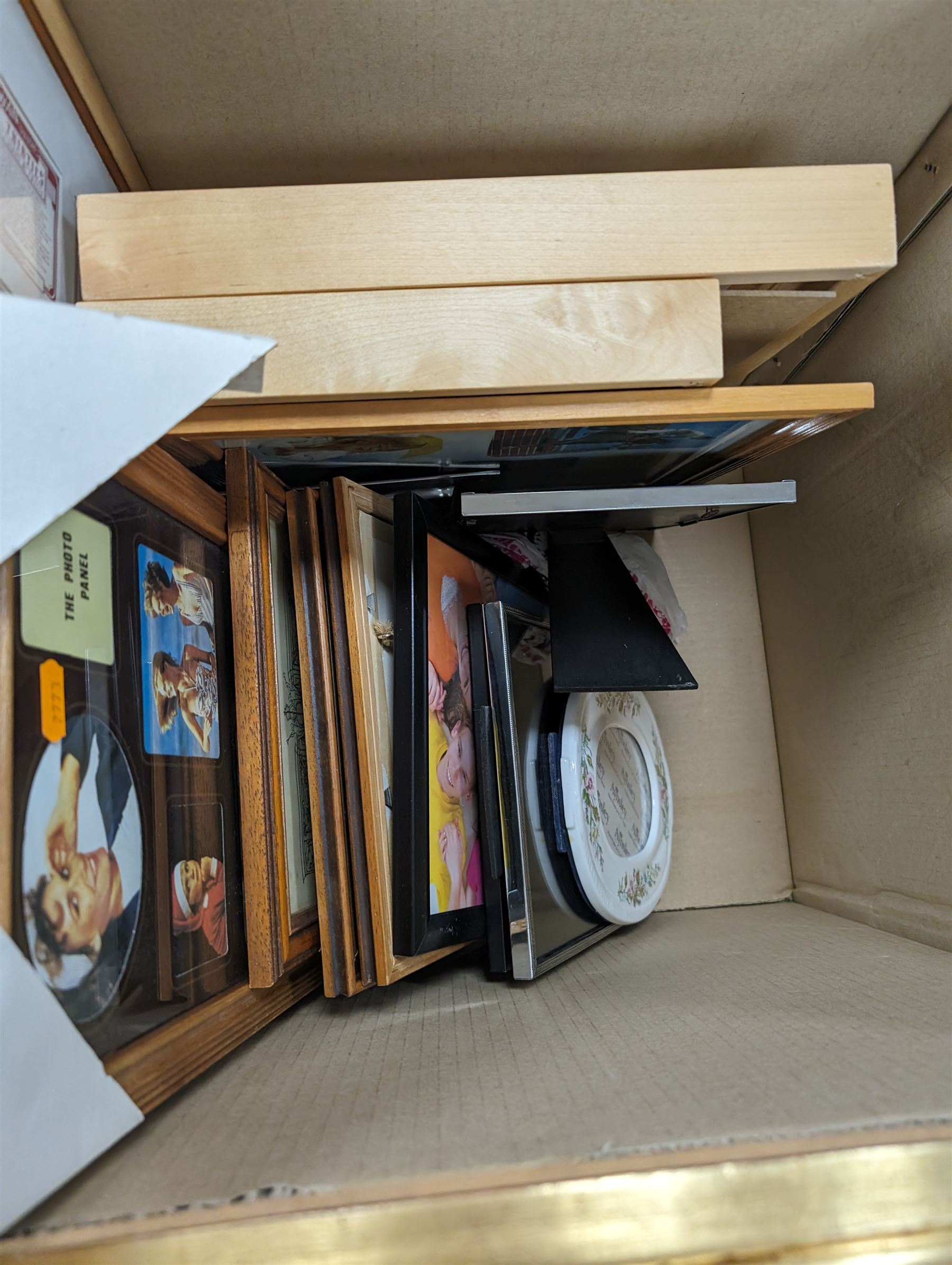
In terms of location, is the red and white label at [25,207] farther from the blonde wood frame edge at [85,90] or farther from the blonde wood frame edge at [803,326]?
the blonde wood frame edge at [803,326]

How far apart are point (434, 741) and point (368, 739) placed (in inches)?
2.7

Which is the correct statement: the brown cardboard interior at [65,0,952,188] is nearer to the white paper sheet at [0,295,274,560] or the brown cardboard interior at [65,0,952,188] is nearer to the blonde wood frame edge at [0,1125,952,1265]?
the white paper sheet at [0,295,274,560]

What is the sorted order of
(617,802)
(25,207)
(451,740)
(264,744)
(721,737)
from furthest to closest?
(721,737) < (617,802) < (451,740) < (264,744) < (25,207)

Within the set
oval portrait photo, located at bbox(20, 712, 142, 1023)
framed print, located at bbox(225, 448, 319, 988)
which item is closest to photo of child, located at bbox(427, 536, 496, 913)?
framed print, located at bbox(225, 448, 319, 988)

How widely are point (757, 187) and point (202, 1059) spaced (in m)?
0.67

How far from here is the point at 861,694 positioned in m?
0.86

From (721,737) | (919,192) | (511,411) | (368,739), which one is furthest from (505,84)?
(721,737)

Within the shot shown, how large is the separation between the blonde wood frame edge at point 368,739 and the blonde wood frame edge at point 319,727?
18mm

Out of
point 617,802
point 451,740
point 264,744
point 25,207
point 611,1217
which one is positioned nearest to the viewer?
point 611,1217

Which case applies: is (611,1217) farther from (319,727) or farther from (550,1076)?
(319,727)

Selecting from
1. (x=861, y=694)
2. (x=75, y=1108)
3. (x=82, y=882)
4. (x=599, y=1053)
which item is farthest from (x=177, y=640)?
(x=861, y=694)

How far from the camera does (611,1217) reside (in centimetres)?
37

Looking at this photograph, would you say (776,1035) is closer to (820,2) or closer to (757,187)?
(757,187)

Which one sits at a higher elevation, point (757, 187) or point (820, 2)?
point (820, 2)
